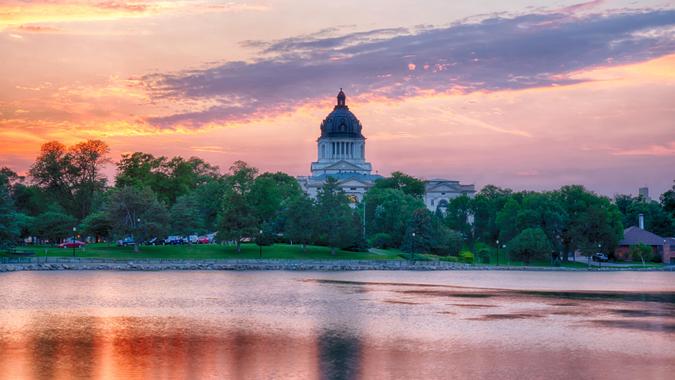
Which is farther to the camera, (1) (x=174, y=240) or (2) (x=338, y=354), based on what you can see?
(1) (x=174, y=240)

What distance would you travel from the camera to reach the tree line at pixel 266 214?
111125 mm

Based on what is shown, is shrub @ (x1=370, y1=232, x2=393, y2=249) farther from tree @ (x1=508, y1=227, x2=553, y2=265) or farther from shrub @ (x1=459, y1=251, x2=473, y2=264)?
tree @ (x1=508, y1=227, x2=553, y2=265)

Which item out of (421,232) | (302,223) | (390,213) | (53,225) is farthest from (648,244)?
(53,225)

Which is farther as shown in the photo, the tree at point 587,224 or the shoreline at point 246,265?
the tree at point 587,224

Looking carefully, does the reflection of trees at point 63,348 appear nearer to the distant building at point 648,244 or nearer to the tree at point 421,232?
the tree at point 421,232

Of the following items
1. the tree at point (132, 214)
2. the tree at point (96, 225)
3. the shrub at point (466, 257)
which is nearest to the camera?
the tree at point (132, 214)

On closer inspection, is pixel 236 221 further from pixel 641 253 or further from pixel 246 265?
pixel 641 253

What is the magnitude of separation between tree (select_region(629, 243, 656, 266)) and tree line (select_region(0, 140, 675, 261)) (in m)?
4.96

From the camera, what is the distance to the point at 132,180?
13475 centimetres

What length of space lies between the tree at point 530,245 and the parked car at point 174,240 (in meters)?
43.9

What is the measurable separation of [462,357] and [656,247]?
347 feet

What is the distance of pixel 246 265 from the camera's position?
100 metres

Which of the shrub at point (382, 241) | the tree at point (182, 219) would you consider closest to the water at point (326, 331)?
the tree at point (182, 219)

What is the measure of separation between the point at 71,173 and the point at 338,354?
100649mm
